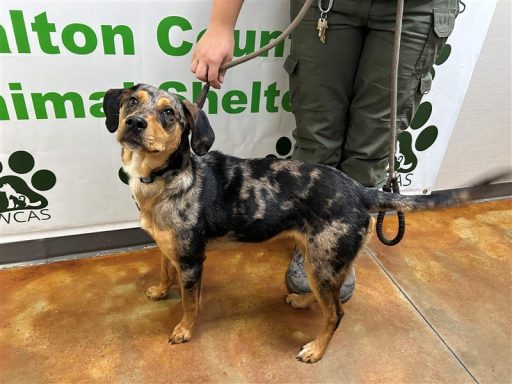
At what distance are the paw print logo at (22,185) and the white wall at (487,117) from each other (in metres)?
2.60

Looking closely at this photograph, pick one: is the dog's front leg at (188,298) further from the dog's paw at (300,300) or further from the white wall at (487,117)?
the white wall at (487,117)

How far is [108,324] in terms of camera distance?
208 centimetres

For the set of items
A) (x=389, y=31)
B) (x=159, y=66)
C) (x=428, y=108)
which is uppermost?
(x=389, y=31)

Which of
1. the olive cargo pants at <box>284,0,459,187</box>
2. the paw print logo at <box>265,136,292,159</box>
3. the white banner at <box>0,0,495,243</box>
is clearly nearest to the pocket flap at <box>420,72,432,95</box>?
the olive cargo pants at <box>284,0,459,187</box>

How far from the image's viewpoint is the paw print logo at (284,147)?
256cm

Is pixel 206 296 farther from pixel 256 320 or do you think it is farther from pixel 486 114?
pixel 486 114

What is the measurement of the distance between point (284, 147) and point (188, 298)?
1.16m

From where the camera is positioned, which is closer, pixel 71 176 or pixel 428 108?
pixel 71 176

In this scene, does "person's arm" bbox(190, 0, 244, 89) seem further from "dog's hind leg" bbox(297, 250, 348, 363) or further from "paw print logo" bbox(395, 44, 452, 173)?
"paw print logo" bbox(395, 44, 452, 173)

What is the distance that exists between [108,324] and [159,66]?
135 cm

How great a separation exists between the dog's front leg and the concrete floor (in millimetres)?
62

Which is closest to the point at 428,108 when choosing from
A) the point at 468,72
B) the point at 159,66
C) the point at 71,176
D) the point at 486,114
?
the point at 468,72

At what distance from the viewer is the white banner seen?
1.93 metres

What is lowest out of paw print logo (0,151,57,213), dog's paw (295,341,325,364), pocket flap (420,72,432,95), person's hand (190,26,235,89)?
dog's paw (295,341,325,364)
